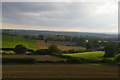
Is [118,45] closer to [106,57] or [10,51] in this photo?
[106,57]

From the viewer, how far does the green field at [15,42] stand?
1715 cm

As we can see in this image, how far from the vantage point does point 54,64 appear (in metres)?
13.1

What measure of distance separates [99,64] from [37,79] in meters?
6.95

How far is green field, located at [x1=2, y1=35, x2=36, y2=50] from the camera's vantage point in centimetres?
1715

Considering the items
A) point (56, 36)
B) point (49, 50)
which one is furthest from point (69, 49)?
point (56, 36)

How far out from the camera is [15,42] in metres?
18.5

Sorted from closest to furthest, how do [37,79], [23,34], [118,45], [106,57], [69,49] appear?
[37,79], [106,57], [118,45], [69,49], [23,34]

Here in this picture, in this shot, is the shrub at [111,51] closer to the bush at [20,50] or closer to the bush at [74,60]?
the bush at [74,60]

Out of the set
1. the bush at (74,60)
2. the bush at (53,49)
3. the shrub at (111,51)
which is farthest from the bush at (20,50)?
the shrub at (111,51)

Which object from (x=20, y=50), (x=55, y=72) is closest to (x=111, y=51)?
(x=55, y=72)

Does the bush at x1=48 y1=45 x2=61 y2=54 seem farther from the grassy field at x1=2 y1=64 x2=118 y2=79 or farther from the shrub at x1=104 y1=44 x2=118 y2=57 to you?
the shrub at x1=104 y1=44 x2=118 y2=57

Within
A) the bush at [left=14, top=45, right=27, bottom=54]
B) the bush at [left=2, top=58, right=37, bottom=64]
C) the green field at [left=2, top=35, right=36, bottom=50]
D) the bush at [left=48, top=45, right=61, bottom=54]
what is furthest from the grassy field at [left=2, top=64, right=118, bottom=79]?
the green field at [left=2, top=35, right=36, bottom=50]

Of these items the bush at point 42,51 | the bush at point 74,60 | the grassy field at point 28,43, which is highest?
the grassy field at point 28,43

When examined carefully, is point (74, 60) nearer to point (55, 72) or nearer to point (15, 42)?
point (55, 72)
